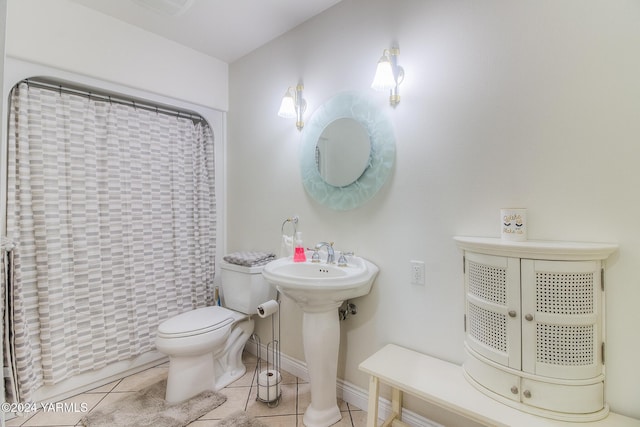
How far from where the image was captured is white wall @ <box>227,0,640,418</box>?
4.05 feet

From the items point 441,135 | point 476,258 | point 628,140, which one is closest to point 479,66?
point 441,135

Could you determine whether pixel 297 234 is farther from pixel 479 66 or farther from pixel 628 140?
pixel 628 140

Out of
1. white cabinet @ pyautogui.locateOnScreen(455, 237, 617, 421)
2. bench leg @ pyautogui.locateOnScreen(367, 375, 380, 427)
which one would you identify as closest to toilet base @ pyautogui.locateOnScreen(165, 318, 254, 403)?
bench leg @ pyautogui.locateOnScreen(367, 375, 380, 427)

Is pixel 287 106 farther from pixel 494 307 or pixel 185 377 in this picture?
pixel 185 377

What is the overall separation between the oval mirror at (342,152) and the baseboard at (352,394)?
126 centimetres

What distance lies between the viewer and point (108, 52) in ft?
7.18

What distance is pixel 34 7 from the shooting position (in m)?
1.90

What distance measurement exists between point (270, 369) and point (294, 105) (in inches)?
74.6

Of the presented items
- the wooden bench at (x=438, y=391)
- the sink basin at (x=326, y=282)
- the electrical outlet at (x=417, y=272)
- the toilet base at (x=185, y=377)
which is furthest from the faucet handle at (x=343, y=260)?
the toilet base at (x=185, y=377)

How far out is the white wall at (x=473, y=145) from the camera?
1.23 metres

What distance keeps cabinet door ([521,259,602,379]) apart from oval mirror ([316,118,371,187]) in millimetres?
1045

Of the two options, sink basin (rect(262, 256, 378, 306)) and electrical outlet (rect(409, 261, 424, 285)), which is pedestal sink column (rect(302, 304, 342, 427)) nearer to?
sink basin (rect(262, 256, 378, 306))

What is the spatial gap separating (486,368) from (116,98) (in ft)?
9.11

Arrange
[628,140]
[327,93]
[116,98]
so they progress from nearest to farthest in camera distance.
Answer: [628,140], [327,93], [116,98]
